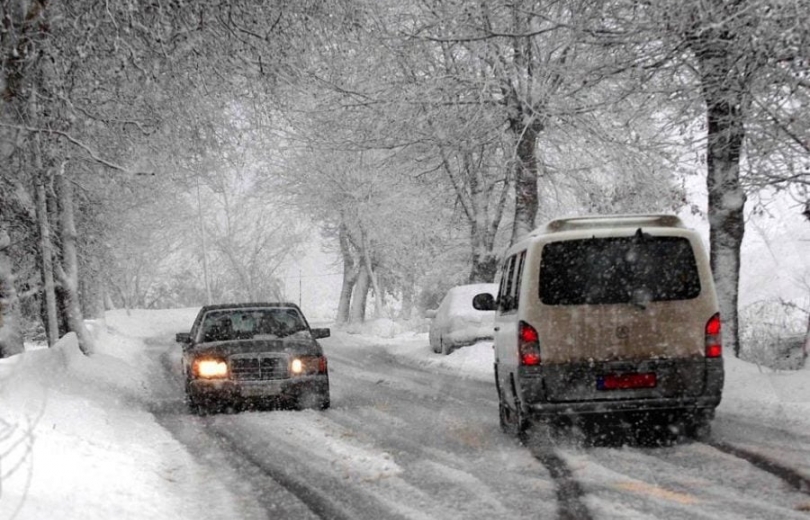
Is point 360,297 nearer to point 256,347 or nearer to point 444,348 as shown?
point 444,348

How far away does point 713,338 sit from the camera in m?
8.10

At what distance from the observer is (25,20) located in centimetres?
947

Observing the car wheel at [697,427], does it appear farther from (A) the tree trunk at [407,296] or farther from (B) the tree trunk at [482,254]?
(A) the tree trunk at [407,296]

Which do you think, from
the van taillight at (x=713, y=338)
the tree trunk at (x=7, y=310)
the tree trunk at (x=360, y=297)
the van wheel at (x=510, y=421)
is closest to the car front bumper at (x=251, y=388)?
the van wheel at (x=510, y=421)

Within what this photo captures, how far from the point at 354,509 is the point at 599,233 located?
11.6 ft

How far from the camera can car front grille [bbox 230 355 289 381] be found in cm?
1193

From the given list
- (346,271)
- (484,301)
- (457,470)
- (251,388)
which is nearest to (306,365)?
(251,388)

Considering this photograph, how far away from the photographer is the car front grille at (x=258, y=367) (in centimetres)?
1193

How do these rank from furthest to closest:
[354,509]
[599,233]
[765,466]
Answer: [599,233] → [765,466] → [354,509]

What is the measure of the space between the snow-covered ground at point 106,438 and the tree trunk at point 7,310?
32.4 inches

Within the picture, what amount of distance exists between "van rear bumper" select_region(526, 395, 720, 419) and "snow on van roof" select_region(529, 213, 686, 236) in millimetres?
1638

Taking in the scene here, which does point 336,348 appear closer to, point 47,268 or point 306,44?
point 47,268

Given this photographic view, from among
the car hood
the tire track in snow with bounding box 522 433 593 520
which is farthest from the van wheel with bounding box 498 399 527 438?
the car hood

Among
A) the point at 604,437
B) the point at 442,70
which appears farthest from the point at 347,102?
the point at 604,437
